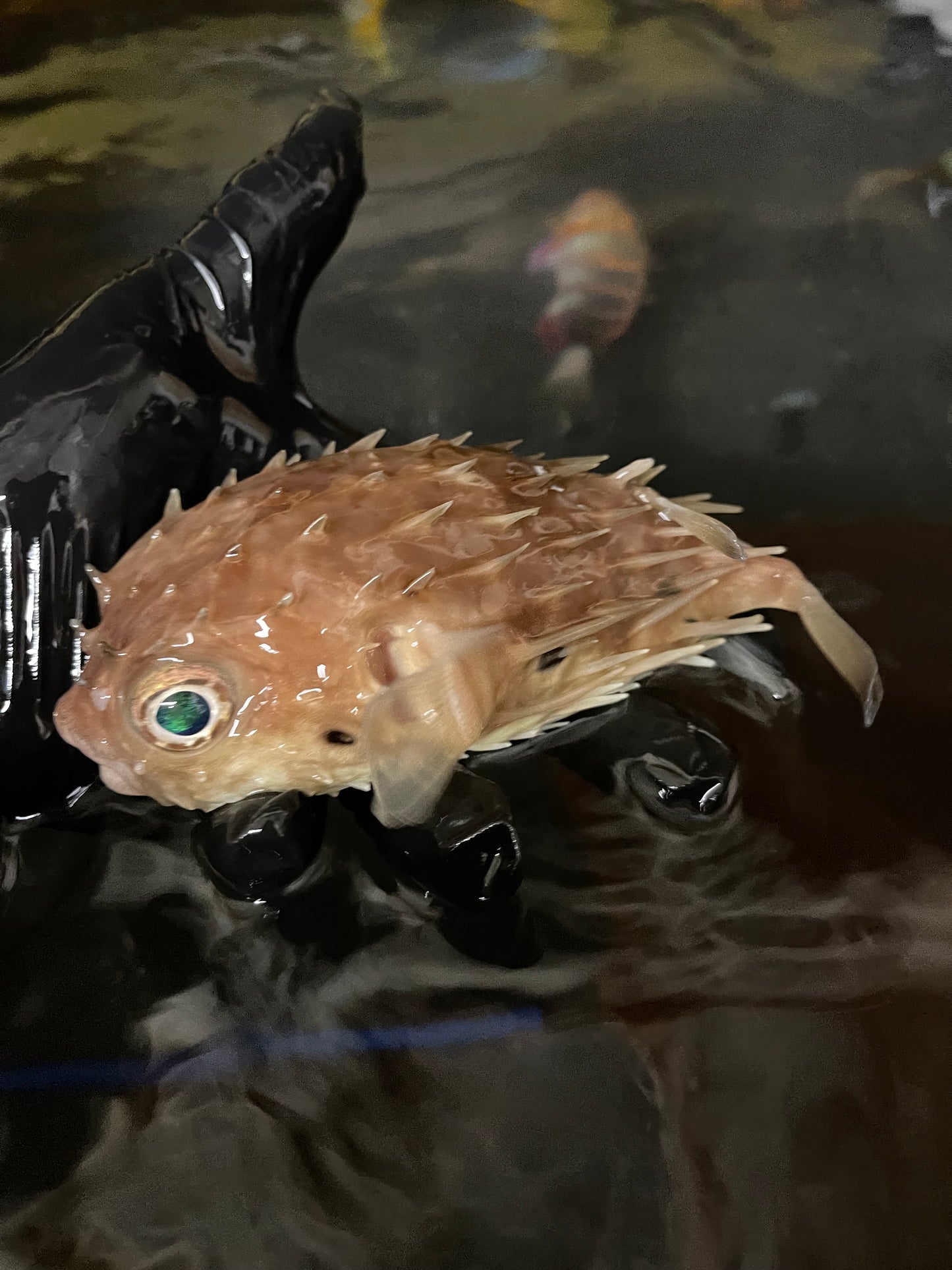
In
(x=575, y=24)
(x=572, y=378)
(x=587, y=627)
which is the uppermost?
(x=575, y=24)

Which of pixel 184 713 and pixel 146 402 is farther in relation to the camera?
pixel 146 402

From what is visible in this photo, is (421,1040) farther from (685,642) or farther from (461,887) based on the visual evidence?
(685,642)

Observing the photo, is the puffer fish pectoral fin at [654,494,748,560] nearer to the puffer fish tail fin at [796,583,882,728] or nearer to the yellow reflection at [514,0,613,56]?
the puffer fish tail fin at [796,583,882,728]

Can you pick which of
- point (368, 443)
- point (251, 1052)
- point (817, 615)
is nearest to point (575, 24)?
point (368, 443)

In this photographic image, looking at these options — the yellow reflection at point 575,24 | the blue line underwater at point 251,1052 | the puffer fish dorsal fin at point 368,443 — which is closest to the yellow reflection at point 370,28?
the yellow reflection at point 575,24

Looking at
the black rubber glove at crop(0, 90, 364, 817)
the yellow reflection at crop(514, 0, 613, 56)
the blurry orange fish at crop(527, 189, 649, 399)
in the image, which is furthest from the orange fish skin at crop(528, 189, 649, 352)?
the black rubber glove at crop(0, 90, 364, 817)

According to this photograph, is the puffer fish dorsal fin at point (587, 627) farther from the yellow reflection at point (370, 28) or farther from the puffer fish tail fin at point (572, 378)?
the yellow reflection at point (370, 28)

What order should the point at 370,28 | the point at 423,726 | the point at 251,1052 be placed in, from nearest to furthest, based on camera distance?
1. the point at 423,726
2. the point at 251,1052
3. the point at 370,28

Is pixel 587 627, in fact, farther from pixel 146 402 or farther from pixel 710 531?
pixel 146 402
